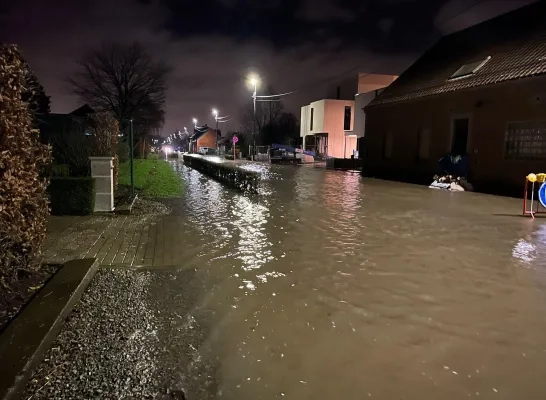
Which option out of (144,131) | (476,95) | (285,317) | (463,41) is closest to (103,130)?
(285,317)

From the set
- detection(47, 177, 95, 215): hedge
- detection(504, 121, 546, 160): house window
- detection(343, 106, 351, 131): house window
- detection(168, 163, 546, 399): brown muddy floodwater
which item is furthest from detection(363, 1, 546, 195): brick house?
detection(343, 106, 351, 131): house window

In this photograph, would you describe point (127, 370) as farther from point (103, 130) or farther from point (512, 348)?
point (103, 130)

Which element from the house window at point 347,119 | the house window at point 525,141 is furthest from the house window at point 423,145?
the house window at point 347,119

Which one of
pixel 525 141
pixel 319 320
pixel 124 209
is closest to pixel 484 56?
pixel 525 141

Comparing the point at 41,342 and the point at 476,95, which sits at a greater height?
the point at 476,95

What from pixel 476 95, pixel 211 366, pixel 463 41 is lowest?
pixel 211 366

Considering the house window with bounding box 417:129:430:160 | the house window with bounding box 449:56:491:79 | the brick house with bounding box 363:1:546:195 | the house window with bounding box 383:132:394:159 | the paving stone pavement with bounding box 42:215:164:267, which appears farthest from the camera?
the house window with bounding box 383:132:394:159

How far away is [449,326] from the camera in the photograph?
4.18 m

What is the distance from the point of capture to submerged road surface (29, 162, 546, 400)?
3.14m

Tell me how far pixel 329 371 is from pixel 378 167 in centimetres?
2461

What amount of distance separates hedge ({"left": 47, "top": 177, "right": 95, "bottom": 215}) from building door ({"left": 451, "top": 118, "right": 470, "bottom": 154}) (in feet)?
55.9

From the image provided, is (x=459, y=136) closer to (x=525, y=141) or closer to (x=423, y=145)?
(x=423, y=145)

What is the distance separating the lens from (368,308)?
15.1ft

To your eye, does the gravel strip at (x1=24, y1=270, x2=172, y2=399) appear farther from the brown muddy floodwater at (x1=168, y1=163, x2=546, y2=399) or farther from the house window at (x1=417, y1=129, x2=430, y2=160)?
the house window at (x1=417, y1=129, x2=430, y2=160)
